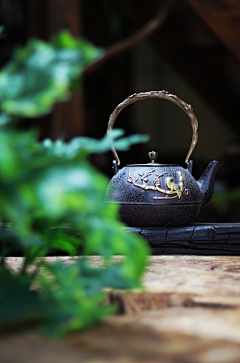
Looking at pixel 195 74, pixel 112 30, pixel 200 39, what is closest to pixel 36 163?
pixel 200 39

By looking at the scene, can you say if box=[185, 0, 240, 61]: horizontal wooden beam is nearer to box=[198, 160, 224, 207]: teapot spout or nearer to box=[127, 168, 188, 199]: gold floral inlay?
box=[198, 160, 224, 207]: teapot spout

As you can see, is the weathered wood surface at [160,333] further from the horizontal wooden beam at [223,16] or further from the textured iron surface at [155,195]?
the horizontal wooden beam at [223,16]

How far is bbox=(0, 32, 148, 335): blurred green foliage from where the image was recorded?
0.37 metres

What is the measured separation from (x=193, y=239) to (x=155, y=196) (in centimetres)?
16

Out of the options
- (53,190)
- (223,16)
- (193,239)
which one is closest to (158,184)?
(193,239)

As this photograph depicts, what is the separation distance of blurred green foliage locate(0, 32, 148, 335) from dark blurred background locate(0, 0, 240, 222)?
2.09 meters

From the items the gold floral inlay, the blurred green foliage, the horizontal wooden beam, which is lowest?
the gold floral inlay

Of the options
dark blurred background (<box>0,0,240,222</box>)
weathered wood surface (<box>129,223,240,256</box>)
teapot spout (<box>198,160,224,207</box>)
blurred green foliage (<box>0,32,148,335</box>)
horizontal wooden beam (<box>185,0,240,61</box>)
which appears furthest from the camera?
dark blurred background (<box>0,0,240,222</box>)

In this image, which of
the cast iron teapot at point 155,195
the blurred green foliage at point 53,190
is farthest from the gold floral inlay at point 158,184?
the blurred green foliage at point 53,190

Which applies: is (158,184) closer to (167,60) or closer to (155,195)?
(155,195)

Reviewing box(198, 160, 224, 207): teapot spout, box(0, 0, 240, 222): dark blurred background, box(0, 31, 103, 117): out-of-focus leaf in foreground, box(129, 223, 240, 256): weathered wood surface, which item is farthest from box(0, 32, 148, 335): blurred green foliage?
box(0, 0, 240, 222): dark blurred background

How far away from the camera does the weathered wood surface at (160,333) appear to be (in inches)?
16.1

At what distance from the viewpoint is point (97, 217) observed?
441mm

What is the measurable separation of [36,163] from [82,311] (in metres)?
0.15
